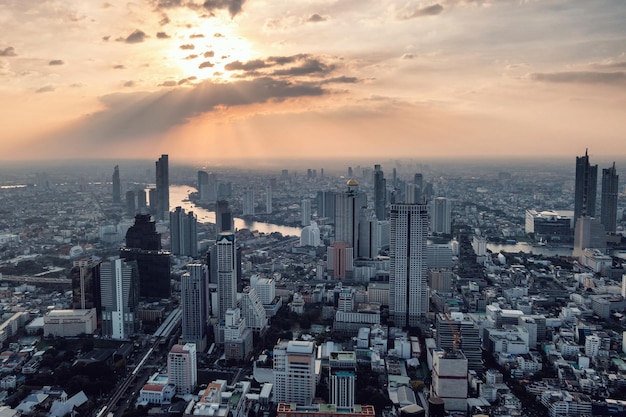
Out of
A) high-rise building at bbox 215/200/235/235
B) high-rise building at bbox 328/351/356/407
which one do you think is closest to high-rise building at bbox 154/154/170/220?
high-rise building at bbox 215/200/235/235

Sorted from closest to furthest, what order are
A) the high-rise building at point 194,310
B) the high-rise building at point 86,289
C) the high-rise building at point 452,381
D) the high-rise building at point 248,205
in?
1. the high-rise building at point 452,381
2. the high-rise building at point 194,310
3. the high-rise building at point 86,289
4. the high-rise building at point 248,205

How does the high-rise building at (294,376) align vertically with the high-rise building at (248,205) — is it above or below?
below

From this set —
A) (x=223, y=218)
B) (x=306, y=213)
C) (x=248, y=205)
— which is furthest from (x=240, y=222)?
(x=223, y=218)

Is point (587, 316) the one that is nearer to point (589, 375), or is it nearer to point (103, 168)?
point (589, 375)

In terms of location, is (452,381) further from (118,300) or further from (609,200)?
(609,200)

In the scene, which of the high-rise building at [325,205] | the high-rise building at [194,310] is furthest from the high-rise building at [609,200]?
the high-rise building at [194,310]

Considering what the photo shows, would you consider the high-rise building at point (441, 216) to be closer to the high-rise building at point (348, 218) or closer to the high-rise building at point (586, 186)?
the high-rise building at point (586, 186)

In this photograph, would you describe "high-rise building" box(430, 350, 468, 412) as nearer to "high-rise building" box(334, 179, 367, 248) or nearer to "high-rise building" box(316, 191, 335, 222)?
"high-rise building" box(334, 179, 367, 248)

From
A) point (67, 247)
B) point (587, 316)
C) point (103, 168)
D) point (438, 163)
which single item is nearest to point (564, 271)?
point (587, 316)
